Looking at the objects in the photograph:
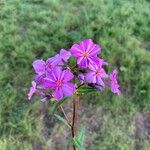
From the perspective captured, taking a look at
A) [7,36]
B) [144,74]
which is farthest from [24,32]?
[144,74]

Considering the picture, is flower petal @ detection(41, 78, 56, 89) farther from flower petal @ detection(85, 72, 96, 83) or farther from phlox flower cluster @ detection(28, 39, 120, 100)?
flower petal @ detection(85, 72, 96, 83)

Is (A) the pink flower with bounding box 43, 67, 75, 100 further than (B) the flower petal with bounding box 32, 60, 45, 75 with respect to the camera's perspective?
No

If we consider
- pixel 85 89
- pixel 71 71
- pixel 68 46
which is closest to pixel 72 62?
pixel 71 71

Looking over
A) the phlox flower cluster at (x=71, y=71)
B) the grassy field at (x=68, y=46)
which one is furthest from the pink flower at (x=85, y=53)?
the grassy field at (x=68, y=46)

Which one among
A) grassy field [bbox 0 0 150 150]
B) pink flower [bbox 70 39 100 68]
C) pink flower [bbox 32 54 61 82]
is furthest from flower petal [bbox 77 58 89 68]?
grassy field [bbox 0 0 150 150]

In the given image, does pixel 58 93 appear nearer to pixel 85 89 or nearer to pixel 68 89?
pixel 68 89

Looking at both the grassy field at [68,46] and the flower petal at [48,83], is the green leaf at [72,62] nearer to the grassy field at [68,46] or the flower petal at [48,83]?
the flower petal at [48,83]
